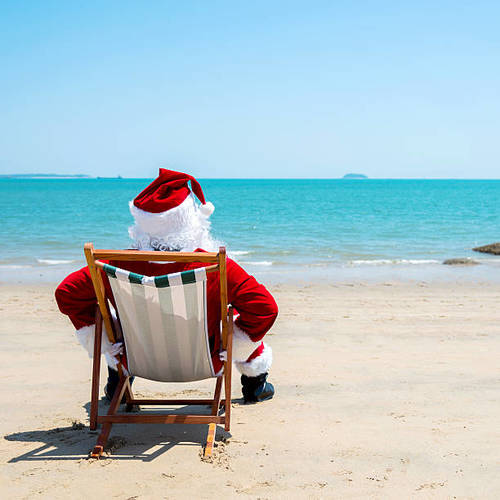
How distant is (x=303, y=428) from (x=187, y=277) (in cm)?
115

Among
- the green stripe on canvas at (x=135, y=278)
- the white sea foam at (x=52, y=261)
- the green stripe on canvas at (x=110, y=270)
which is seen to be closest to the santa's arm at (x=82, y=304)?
the green stripe on canvas at (x=110, y=270)

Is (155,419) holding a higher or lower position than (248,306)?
lower

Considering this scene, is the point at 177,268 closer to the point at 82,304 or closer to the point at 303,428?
the point at 82,304

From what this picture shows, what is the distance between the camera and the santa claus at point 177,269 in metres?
3.19

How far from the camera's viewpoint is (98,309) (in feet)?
10.4

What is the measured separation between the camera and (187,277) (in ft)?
9.48

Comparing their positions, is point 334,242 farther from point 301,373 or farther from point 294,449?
point 294,449

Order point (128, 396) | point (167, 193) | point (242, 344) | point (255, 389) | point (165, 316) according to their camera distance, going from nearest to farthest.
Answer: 1. point (165, 316)
2. point (167, 193)
3. point (242, 344)
4. point (128, 396)
5. point (255, 389)

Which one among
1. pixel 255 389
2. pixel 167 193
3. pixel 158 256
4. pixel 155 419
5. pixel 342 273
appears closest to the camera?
pixel 158 256

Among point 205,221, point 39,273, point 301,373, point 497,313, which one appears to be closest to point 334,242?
point 39,273

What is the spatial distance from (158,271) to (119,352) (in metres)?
0.55

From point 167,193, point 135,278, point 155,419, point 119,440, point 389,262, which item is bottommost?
point 389,262

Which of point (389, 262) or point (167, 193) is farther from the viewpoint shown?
point (389, 262)

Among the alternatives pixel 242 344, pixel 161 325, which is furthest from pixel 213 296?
pixel 242 344
